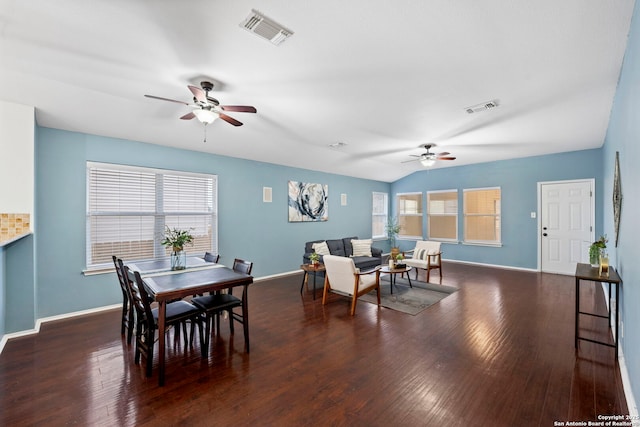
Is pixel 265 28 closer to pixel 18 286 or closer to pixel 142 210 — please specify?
pixel 142 210

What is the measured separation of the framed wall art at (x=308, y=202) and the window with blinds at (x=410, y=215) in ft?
10.1

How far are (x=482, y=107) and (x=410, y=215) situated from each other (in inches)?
222

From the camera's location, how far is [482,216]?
297 inches

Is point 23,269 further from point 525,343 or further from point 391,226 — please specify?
point 391,226

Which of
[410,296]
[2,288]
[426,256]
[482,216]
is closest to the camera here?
[2,288]

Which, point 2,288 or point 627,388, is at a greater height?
point 2,288

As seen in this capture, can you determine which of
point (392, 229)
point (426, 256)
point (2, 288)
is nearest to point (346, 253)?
point (426, 256)

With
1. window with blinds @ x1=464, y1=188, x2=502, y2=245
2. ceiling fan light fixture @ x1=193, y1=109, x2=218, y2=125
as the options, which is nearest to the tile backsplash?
ceiling fan light fixture @ x1=193, y1=109, x2=218, y2=125

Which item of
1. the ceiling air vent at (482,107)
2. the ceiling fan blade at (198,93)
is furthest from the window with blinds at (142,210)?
the ceiling air vent at (482,107)

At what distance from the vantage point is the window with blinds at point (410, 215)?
8867mm

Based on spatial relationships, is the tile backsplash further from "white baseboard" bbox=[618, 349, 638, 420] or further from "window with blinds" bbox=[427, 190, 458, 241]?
"window with blinds" bbox=[427, 190, 458, 241]

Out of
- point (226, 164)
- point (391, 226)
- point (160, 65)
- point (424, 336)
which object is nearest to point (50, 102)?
point (160, 65)

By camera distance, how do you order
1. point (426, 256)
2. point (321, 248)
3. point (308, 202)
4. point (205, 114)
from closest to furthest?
point (205, 114), point (321, 248), point (426, 256), point (308, 202)

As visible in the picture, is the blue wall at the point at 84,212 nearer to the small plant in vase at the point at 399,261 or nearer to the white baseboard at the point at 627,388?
the small plant in vase at the point at 399,261
